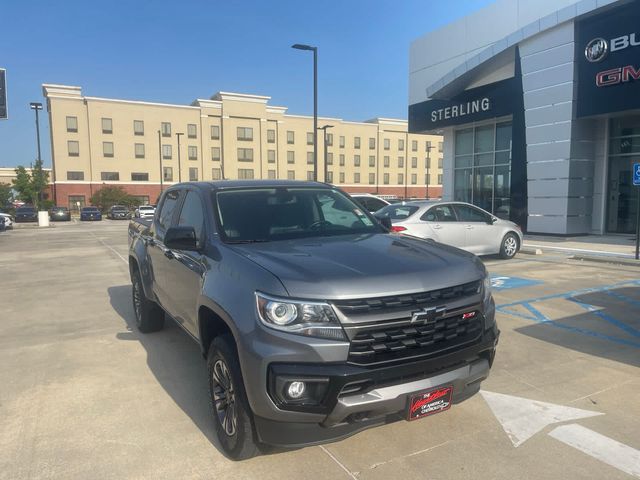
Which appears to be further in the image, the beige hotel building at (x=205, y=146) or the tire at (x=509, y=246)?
the beige hotel building at (x=205, y=146)

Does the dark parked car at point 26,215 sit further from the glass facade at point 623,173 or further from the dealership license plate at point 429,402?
the dealership license plate at point 429,402

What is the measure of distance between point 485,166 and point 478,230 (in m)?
10.8

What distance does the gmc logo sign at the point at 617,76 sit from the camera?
45.9 feet

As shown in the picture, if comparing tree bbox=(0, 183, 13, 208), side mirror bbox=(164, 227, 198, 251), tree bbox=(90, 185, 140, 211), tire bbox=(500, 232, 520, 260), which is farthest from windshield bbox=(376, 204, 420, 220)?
tree bbox=(0, 183, 13, 208)

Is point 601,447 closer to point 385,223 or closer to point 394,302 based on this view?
point 394,302

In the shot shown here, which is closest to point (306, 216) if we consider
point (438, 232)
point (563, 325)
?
point (563, 325)

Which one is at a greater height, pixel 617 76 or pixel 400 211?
pixel 617 76

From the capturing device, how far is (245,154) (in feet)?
238

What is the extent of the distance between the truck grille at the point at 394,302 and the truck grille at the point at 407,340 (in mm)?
Answer: 104

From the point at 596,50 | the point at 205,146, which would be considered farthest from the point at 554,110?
the point at 205,146

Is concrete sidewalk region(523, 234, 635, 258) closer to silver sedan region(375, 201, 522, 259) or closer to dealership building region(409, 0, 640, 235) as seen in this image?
dealership building region(409, 0, 640, 235)

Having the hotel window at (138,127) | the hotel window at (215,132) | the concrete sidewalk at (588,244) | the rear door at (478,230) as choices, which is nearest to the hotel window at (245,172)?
the hotel window at (215,132)

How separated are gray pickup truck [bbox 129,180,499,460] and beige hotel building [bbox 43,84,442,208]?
6038 centimetres

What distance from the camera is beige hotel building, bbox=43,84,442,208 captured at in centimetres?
6312
